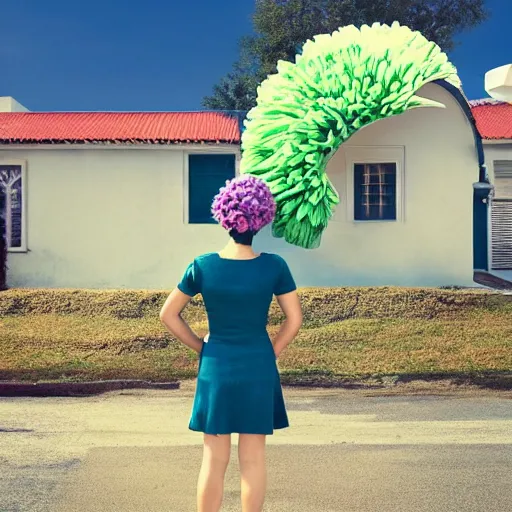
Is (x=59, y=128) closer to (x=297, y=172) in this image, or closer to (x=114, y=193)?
(x=114, y=193)

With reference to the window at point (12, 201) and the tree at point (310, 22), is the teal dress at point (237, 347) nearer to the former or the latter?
the window at point (12, 201)

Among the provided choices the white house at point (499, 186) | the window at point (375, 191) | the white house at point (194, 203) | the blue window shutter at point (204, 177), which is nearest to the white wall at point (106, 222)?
the white house at point (194, 203)

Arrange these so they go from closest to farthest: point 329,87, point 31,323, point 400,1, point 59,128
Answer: point 329,87, point 31,323, point 59,128, point 400,1

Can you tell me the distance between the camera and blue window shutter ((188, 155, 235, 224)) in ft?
47.0

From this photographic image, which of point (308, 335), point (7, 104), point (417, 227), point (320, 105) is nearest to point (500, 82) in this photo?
point (320, 105)

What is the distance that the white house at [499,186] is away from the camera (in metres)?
15.5

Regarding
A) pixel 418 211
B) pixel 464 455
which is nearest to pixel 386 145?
pixel 418 211

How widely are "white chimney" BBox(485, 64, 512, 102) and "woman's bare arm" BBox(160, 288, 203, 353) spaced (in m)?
3.77

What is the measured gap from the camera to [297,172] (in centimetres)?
937

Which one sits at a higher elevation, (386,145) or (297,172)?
(386,145)

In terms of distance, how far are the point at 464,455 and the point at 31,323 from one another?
8.61 meters

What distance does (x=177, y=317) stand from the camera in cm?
369

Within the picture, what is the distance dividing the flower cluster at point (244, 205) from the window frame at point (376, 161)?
1027 centimetres

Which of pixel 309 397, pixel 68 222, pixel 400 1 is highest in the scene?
pixel 400 1
